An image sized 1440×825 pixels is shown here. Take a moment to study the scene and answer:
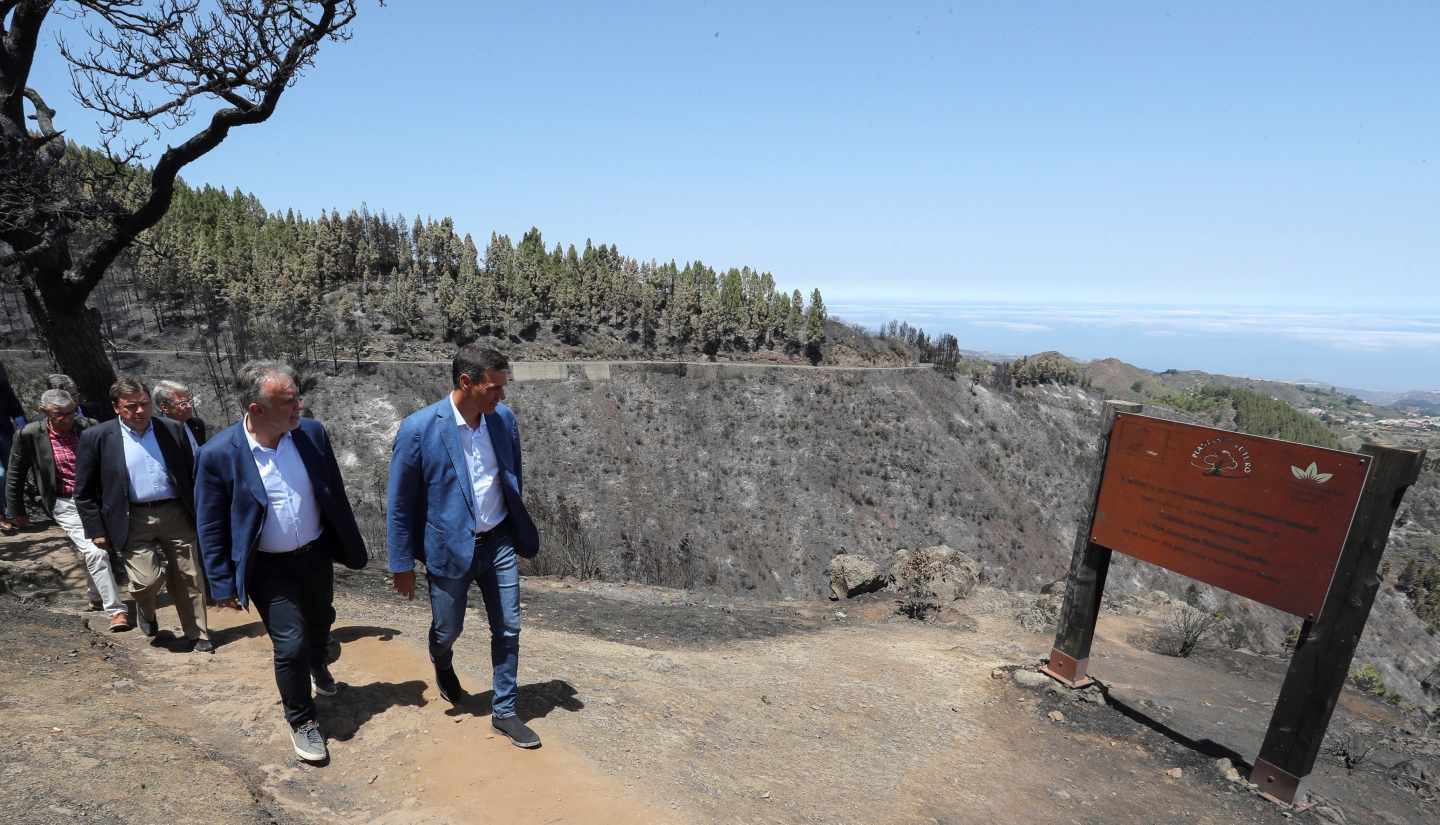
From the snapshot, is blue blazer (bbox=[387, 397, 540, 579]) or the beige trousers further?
the beige trousers

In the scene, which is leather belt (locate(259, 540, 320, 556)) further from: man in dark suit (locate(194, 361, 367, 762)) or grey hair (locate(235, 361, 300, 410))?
grey hair (locate(235, 361, 300, 410))

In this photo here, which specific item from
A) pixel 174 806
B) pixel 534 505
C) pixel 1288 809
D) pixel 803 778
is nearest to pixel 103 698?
pixel 174 806

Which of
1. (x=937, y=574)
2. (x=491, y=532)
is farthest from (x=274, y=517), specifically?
(x=937, y=574)

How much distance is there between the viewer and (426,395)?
135 feet

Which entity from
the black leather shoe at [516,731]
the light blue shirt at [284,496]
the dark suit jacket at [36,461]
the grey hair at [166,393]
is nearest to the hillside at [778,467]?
the dark suit jacket at [36,461]

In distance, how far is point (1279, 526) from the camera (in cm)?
440

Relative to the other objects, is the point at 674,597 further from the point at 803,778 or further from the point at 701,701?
the point at 803,778

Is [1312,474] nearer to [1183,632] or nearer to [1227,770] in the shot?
[1227,770]

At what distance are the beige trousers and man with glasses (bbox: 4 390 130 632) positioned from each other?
1.37 feet

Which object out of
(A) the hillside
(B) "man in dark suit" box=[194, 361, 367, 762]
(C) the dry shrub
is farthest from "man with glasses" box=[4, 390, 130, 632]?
(A) the hillside

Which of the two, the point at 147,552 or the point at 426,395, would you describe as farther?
the point at 426,395

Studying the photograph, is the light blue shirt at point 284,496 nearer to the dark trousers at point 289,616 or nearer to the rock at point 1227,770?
the dark trousers at point 289,616

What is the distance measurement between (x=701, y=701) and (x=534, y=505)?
13444 millimetres

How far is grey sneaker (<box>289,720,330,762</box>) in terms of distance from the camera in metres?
3.19
